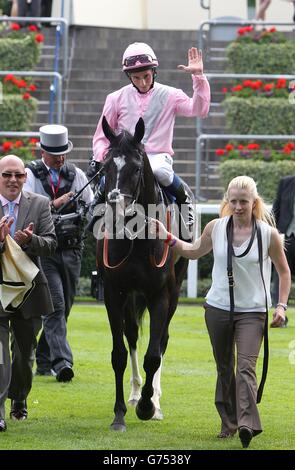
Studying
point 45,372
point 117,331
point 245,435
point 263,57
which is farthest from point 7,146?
point 245,435

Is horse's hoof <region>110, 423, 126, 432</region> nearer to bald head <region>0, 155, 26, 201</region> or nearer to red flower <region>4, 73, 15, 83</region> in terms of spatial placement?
bald head <region>0, 155, 26, 201</region>

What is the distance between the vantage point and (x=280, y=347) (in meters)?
13.9

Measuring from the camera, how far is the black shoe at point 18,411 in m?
9.77

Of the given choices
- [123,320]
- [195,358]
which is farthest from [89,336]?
[123,320]

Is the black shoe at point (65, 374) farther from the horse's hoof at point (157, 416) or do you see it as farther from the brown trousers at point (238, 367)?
the brown trousers at point (238, 367)

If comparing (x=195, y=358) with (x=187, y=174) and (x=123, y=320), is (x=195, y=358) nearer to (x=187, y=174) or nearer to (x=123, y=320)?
(x=123, y=320)

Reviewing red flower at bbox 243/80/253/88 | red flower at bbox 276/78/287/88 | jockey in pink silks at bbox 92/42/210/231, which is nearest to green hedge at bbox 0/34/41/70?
red flower at bbox 243/80/253/88

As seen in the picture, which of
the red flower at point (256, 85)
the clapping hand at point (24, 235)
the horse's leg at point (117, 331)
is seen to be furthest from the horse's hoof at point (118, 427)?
the red flower at point (256, 85)

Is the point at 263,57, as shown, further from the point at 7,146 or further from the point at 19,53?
the point at 7,146

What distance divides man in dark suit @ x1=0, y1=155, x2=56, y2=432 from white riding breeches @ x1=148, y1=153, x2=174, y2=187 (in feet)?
3.32

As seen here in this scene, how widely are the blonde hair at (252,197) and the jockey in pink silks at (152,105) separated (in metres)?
1.30

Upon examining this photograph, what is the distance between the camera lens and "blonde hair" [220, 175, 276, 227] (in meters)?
8.66

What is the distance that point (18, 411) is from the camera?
9.78 metres
